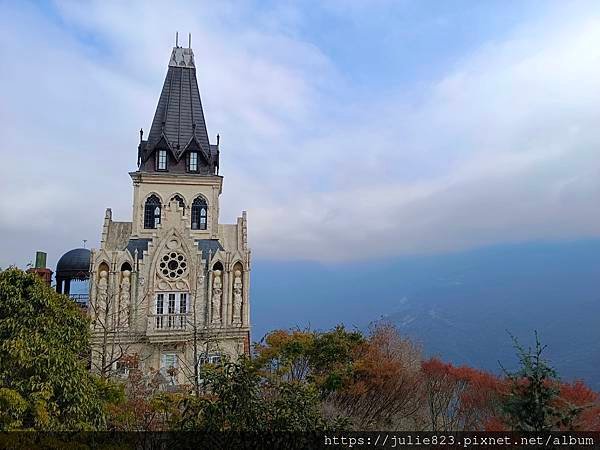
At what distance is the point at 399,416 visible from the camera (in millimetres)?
18656

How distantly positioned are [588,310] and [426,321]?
41625mm

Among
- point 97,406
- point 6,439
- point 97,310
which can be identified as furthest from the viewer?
point 97,310

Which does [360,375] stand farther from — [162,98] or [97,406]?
[162,98]

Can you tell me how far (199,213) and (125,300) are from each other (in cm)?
687

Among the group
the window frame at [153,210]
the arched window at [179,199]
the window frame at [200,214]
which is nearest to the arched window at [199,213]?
the window frame at [200,214]

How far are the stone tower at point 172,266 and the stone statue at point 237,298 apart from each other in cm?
5

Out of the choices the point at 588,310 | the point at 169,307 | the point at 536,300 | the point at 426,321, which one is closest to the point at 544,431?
the point at 169,307

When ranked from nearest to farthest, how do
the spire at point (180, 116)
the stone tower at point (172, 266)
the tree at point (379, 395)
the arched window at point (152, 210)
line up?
the tree at point (379, 395) → the stone tower at point (172, 266) → the arched window at point (152, 210) → the spire at point (180, 116)

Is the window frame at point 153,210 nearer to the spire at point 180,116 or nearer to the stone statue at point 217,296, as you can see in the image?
the spire at point 180,116

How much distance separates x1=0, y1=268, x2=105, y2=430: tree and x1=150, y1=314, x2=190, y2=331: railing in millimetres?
13506

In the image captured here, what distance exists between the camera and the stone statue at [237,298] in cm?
2608

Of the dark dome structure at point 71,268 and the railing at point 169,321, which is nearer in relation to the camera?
the railing at point 169,321

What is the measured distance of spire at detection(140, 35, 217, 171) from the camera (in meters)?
28.9

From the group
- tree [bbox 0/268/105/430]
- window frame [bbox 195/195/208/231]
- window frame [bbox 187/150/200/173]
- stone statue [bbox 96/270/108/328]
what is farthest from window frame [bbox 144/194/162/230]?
tree [bbox 0/268/105/430]
